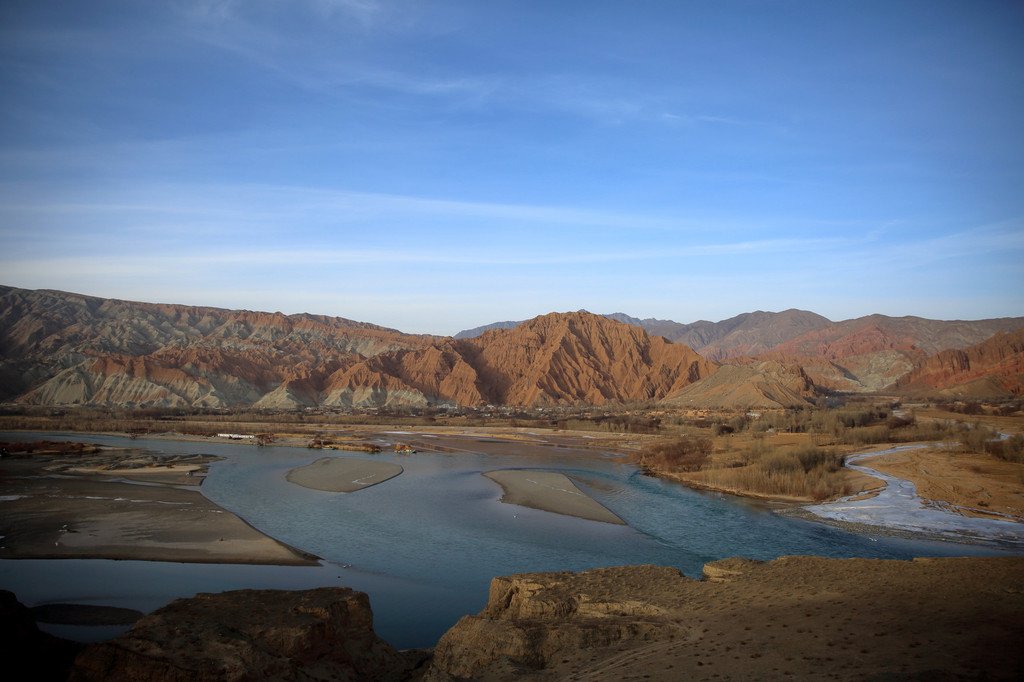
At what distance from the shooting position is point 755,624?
8914 millimetres

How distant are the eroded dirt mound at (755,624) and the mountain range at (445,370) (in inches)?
2435

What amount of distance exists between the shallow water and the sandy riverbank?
0.78 m

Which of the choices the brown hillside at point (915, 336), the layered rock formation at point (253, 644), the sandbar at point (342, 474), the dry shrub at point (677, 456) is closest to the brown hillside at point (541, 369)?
the dry shrub at point (677, 456)

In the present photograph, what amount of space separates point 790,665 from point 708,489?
78.1 ft

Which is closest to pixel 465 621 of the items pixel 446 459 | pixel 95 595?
pixel 95 595

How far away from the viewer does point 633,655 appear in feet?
27.6

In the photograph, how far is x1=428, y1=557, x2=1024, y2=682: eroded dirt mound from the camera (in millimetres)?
7066

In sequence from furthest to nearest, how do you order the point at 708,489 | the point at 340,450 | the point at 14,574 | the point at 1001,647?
the point at 340,450 < the point at 708,489 < the point at 14,574 < the point at 1001,647

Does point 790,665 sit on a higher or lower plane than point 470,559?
higher

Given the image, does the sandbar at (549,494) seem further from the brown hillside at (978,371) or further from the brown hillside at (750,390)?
the brown hillside at (978,371)

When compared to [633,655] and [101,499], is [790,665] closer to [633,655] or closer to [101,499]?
[633,655]

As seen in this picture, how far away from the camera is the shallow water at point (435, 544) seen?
14.1 meters

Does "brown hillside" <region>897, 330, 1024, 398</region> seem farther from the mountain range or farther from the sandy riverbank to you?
the sandy riverbank

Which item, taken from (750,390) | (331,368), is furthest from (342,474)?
(331,368)
